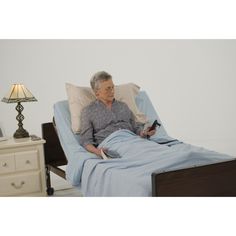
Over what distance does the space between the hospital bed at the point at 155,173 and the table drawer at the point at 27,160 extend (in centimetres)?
21

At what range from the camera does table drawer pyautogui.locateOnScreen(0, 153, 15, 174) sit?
2887mm

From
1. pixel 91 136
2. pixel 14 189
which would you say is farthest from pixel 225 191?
pixel 14 189

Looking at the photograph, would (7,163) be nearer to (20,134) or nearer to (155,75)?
(20,134)

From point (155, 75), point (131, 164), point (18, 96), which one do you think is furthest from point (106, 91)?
point (155, 75)

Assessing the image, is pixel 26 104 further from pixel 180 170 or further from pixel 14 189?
pixel 180 170

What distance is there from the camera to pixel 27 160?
2955 millimetres

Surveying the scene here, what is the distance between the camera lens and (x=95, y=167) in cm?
247

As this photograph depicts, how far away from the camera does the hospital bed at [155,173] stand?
198 cm

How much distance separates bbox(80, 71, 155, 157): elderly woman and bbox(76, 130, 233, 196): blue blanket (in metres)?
0.12

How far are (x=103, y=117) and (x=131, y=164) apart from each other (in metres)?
0.63

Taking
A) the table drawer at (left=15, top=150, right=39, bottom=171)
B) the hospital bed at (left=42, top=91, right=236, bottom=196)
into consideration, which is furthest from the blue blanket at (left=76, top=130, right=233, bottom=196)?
the table drawer at (left=15, top=150, right=39, bottom=171)

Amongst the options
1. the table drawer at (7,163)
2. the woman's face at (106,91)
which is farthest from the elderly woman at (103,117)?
the table drawer at (7,163)

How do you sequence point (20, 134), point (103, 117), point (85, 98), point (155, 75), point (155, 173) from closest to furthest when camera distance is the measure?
1. point (155, 173)
2. point (103, 117)
3. point (85, 98)
4. point (20, 134)
5. point (155, 75)

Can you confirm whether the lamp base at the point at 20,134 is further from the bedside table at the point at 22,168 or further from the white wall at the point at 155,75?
the white wall at the point at 155,75
